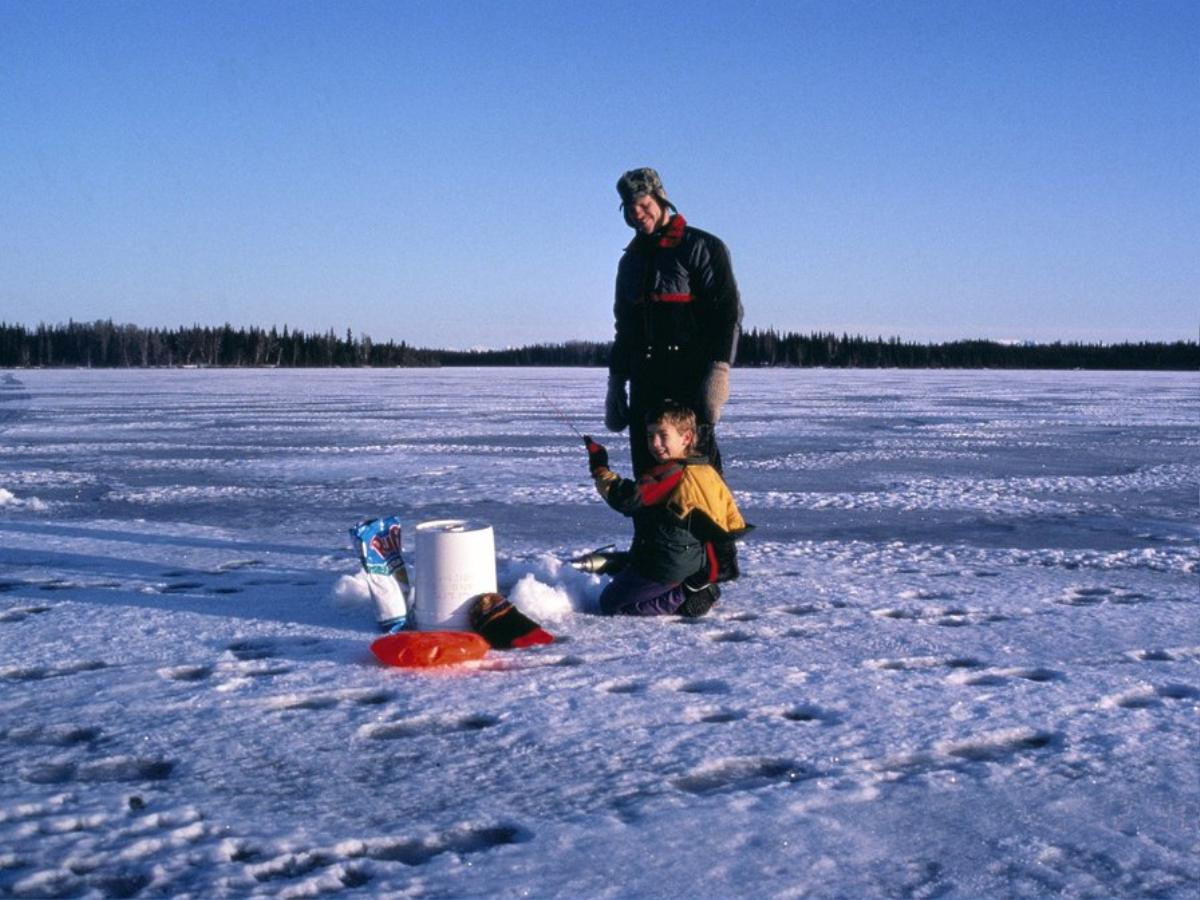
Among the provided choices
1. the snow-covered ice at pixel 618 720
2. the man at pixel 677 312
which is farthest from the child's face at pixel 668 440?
the snow-covered ice at pixel 618 720

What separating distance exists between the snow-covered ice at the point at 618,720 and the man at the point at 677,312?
2.87 ft

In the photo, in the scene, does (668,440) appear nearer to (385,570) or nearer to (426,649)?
(385,570)

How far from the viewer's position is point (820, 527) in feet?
21.5

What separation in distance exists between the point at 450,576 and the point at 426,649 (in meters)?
0.45

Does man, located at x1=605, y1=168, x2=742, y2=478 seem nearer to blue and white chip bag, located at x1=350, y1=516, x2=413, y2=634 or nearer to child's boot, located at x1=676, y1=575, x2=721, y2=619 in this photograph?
child's boot, located at x1=676, y1=575, x2=721, y2=619

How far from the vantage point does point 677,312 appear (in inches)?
191

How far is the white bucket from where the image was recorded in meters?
3.90

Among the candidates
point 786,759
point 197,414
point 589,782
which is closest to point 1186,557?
point 786,759

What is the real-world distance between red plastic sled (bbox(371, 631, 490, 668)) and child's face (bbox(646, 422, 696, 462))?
1.22 meters

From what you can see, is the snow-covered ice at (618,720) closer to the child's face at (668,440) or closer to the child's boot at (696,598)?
the child's boot at (696,598)

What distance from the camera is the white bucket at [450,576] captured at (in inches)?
154

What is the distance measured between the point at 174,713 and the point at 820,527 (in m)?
4.28

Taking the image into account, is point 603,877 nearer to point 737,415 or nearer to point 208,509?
point 208,509

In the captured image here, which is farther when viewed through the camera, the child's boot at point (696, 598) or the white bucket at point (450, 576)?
the child's boot at point (696, 598)
